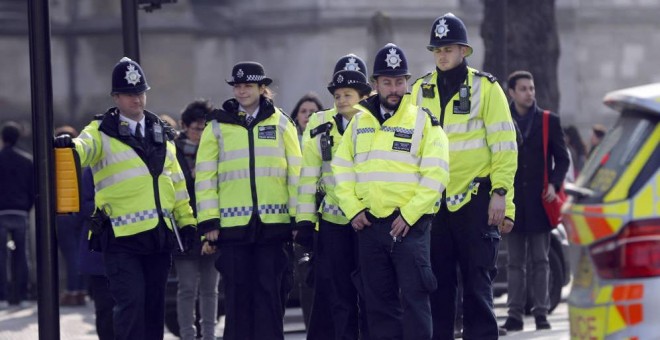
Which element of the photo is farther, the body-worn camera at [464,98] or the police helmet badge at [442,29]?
the police helmet badge at [442,29]

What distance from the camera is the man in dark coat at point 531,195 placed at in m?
13.0

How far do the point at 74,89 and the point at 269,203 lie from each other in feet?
83.2

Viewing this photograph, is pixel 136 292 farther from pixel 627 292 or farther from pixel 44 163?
pixel 627 292

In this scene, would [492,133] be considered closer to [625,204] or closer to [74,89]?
[625,204]

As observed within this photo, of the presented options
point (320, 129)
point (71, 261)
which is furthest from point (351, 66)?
point (71, 261)

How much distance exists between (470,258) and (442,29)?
4.72ft

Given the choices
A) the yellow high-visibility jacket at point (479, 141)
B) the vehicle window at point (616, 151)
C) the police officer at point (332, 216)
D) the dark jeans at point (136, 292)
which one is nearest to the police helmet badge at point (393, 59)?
the yellow high-visibility jacket at point (479, 141)

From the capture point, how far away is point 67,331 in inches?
606

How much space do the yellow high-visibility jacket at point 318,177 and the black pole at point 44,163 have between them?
5.40ft

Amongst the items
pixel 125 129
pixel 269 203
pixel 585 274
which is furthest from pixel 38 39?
pixel 585 274

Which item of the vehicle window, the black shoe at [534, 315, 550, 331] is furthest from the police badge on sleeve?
the vehicle window

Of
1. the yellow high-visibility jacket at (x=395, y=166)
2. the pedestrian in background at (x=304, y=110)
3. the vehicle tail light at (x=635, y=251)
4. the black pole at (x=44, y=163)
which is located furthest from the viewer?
the pedestrian in background at (x=304, y=110)

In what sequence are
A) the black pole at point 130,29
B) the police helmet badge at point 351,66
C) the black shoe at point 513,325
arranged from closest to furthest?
the police helmet badge at point 351,66 → the black pole at point 130,29 → the black shoe at point 513,325

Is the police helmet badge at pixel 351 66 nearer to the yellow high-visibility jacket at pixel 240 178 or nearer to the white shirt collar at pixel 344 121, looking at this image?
the white shirt collar at pixel 344 121
